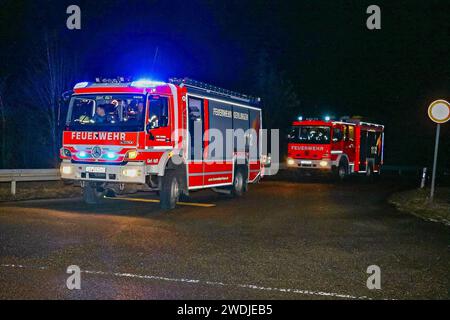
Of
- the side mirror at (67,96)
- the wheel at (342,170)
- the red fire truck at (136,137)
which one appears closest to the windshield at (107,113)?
the red fire truck at (136,137)

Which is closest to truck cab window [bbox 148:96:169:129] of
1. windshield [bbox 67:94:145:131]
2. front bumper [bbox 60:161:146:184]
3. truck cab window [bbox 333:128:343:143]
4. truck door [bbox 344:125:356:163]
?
windshield [bbox 67:94:145:131]

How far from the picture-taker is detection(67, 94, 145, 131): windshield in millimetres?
12758

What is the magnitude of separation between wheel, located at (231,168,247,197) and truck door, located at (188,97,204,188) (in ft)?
8.67

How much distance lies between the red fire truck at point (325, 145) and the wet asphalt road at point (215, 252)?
39.4 feet

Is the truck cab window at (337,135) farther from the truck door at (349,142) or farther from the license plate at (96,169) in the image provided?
the license plate at (96,169)

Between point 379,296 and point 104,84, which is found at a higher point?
point 104,84

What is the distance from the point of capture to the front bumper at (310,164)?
26500mm

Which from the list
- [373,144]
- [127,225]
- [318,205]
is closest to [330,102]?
[373,144]

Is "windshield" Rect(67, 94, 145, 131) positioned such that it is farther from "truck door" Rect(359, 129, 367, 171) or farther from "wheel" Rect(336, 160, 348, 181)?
"truck door" Rect(359, 129, 367, 171)

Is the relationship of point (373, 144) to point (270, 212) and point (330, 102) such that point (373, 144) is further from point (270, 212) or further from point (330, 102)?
point (330, 102)

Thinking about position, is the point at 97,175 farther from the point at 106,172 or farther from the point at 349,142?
the point at 349,142

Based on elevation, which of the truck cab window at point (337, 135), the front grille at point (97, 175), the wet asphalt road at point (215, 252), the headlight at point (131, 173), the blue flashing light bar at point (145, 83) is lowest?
the wet asphalt road at point (215, 252)
